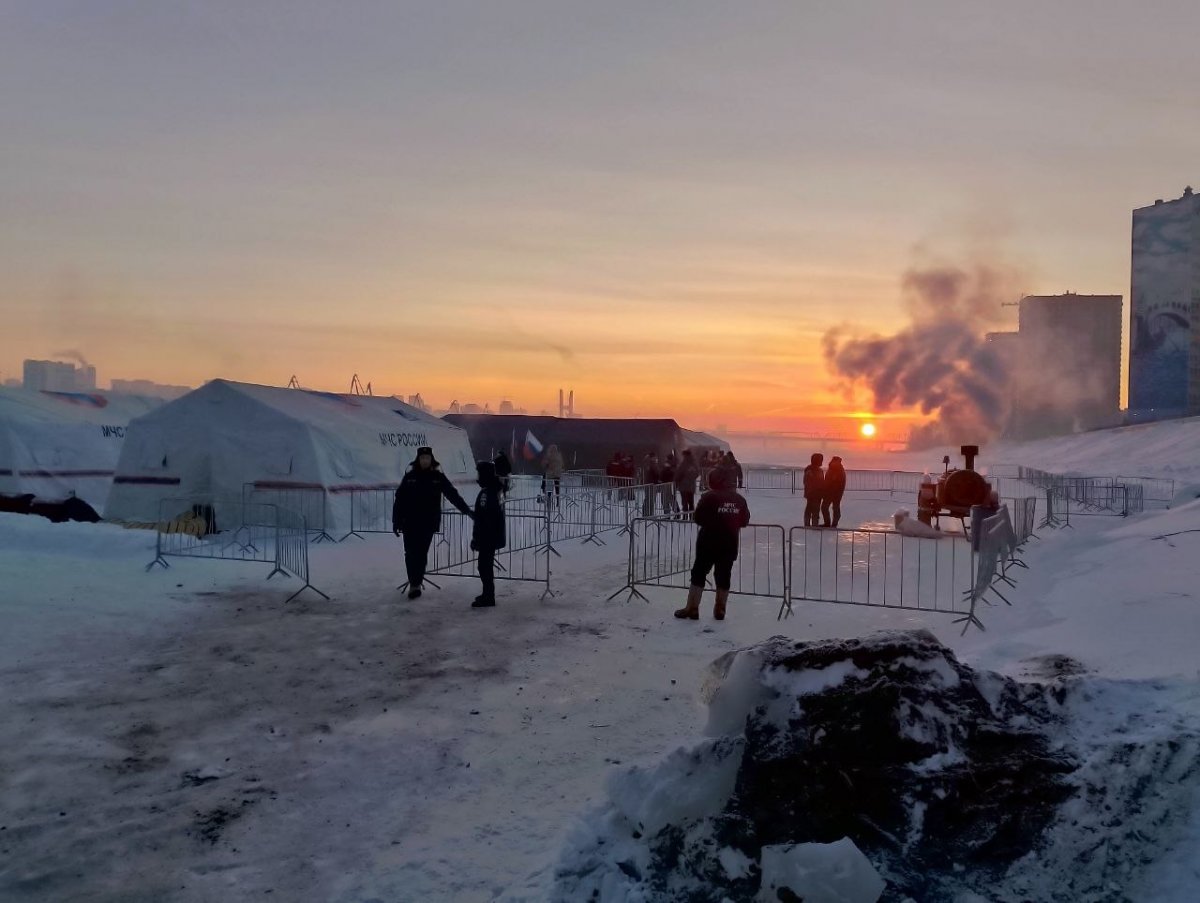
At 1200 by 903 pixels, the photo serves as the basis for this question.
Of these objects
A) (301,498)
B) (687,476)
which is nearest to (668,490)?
(687,476)

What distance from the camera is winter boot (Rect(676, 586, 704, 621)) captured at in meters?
10.5

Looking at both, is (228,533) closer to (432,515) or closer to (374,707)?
(432,515)

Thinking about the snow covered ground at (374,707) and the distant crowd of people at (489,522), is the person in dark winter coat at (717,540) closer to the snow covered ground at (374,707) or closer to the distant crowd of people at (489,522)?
the distant crowd of people at (489,522)

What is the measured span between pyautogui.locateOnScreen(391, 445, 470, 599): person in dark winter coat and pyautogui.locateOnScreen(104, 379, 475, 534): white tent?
7.39 metres

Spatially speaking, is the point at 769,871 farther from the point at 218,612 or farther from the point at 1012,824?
the point at 218,612

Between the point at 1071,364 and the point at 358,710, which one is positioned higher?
the point at 1071,364

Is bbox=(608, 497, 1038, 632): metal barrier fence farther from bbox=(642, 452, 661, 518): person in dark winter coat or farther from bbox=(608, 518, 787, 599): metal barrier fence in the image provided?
bbox=(642, 452, 661, 518): person in dark winter coat

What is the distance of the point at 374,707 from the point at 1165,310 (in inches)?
2965

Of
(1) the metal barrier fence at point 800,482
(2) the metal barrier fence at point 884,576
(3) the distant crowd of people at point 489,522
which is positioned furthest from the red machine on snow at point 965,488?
(1) the metal barrier fence at point 800,482

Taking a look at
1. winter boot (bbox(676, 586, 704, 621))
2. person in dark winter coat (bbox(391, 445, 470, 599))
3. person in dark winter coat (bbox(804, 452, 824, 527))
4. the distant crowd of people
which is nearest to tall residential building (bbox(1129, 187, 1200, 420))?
person in dark winter coat (bbox(804, 452, 824, 527))

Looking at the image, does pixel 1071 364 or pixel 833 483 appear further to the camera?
pixel 1071 364

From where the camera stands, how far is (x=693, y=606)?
34.5 ft

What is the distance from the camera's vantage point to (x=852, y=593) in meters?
12.1

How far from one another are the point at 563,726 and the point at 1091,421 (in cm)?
8513
